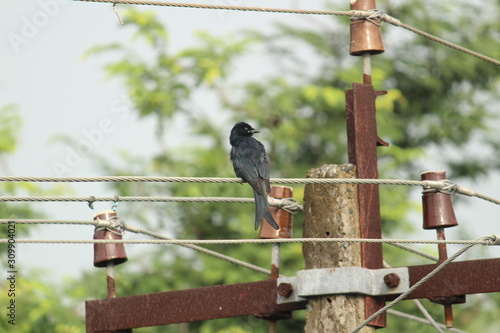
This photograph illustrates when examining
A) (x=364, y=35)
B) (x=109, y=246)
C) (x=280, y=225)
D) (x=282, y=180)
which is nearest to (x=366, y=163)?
(x=282, y=180)

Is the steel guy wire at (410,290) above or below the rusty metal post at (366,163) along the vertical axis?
below

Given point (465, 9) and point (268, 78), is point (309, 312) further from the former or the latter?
point (465, 9)

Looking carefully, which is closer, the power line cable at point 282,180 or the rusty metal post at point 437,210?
the power line cable at point 282,180

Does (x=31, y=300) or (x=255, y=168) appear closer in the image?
(x=255, y=168)

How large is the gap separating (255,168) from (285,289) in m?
1.54

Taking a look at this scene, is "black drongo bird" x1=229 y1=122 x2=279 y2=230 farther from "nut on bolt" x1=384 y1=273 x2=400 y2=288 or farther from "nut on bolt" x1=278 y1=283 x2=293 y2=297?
"nut on bolt" x1=384 y1=273 x2=400 y2=288

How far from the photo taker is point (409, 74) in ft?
57.2

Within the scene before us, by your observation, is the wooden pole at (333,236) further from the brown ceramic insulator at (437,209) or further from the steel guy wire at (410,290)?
the brown ceramic insulator at (437,209)

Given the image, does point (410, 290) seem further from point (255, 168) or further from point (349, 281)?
point (255, 168)

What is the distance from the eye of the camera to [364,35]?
7383 millimetres

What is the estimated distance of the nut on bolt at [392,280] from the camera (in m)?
6.35

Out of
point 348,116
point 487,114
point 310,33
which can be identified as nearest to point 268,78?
point 310,33

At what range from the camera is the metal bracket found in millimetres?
6301

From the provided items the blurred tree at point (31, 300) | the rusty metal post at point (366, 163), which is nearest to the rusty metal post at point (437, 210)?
the rusty metal post at point (366, 163)
